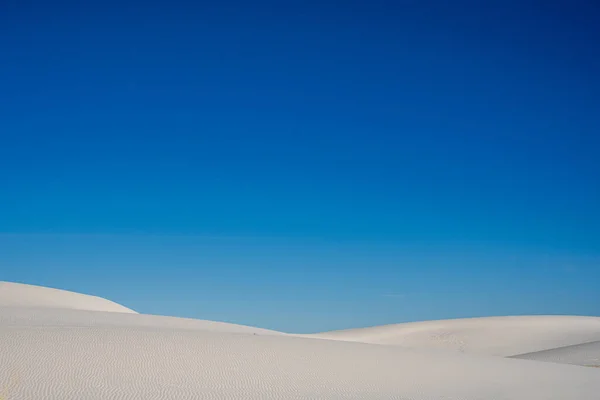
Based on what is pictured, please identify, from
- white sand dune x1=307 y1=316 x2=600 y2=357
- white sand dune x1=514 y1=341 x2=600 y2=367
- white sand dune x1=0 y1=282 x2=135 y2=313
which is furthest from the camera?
white sand dune x1=307 y1=316 x2=600 y2=357

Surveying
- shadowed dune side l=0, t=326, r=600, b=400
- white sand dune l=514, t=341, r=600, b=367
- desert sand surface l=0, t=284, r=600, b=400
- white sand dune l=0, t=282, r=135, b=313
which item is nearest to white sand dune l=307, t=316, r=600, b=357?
white sand dune l=514, t=341, r=600, b=367

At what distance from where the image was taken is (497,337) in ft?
122

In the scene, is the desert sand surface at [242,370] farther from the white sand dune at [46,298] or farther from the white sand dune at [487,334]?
the white sand dune at [487,334]

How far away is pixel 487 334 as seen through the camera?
38.0m

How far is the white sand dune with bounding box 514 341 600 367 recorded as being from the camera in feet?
76.1

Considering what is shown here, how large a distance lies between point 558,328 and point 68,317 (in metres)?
29.4

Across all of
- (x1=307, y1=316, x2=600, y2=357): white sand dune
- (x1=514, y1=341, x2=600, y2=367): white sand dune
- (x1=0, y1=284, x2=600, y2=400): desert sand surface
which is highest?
(x1=307, y1=316, x2=600, y2=357): white sand dune

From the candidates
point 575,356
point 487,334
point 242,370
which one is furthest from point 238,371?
point 487,334

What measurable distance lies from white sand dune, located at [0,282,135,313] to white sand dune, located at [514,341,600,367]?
19997mm

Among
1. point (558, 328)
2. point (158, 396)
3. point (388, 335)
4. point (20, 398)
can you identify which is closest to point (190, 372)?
point (158, 396)

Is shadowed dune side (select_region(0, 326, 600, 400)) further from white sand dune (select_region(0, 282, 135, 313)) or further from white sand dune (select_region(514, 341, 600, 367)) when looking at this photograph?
white sand dune (select_region(0, 282, 135, 313))

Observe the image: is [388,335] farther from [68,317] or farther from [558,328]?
[68,317]

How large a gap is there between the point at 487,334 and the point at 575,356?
44.4 feet

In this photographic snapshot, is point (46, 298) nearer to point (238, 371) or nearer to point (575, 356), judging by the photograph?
point (238, 371)
